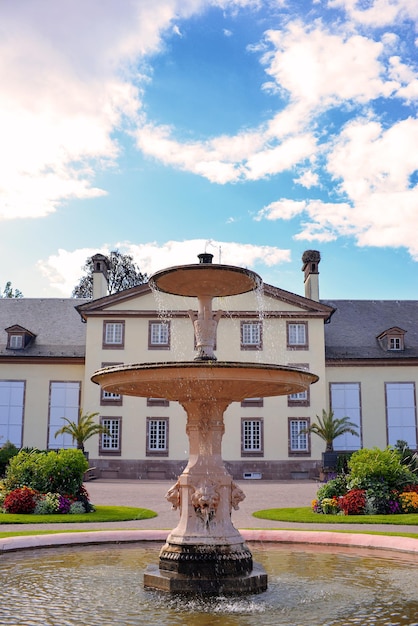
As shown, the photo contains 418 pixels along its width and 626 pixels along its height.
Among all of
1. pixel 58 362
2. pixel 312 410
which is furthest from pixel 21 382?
pixel 312 410

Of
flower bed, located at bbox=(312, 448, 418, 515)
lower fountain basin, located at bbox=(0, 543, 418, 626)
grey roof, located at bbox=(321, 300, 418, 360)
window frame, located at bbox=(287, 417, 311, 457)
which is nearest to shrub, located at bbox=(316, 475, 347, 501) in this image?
flower bed, located at bbox=(312, 448, 418, 515)

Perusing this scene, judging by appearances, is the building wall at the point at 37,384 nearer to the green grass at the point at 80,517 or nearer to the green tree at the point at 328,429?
the green tree at the point at 328,429

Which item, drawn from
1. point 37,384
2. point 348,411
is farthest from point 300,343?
point 37,384

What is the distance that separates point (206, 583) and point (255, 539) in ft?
12.3

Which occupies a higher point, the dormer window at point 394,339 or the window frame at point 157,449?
the dormer window at point 394,339

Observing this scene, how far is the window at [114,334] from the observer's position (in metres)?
37.9

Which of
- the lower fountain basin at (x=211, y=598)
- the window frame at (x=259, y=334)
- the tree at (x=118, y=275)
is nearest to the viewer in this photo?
the lower fountain basin at (x=211, y=598)

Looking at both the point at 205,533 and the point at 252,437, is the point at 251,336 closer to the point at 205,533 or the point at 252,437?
the point at 252,437

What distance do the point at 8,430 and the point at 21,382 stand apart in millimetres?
2747

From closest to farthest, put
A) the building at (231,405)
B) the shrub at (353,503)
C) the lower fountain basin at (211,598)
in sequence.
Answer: the lower fountain basin at (211,598), the shrub at (353,503), the building at (231,405)

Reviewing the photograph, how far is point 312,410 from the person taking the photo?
3731cm

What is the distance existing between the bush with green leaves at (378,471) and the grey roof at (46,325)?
23122mm

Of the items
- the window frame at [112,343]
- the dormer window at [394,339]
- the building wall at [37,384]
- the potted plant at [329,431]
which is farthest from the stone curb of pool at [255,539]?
the dormer window at [394,339]

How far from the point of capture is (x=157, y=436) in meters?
37.1
